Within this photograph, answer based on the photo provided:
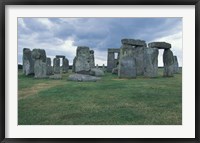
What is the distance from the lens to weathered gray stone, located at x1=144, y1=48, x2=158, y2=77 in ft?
38.8

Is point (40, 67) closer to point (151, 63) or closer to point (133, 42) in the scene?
point (133, 42)

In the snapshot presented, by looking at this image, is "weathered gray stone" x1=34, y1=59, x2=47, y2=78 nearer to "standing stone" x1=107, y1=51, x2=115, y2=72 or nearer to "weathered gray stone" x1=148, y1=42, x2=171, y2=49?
"weathered gray stone" x1=148, y1=42, x2=171, y2=49

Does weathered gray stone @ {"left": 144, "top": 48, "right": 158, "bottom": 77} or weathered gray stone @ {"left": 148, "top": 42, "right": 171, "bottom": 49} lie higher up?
weathered gray stone @ {"left": 148, "top": 42, "right": 171, "bottom": 49}

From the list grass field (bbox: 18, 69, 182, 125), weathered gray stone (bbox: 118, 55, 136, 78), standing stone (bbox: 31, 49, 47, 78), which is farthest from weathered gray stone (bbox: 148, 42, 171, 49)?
standing stone (bbox: 31, 49, 47, 78)

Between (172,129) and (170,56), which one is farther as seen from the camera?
(170,56)

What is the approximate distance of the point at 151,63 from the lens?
11992mm

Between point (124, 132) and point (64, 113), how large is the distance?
1.39 meters

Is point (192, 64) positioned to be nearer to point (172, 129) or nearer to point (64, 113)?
point (172, 129)

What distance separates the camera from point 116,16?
4.77m

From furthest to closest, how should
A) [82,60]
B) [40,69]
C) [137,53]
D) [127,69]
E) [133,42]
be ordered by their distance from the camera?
[137,53], [82,60], [133,42], [40,69], [127,69]

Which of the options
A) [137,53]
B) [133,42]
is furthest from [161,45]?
[137,53]

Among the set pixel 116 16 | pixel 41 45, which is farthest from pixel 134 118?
pixel 41 45

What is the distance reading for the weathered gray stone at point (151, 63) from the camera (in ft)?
38.8

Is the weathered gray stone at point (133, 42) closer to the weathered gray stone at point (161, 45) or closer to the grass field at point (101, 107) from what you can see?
the weathered gray stone at point (161, 45)
